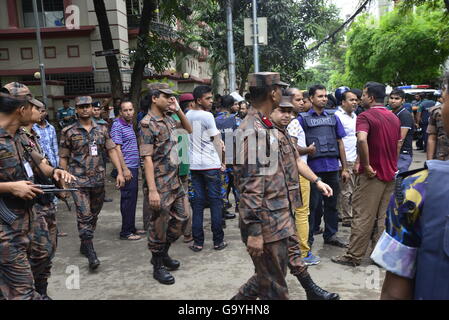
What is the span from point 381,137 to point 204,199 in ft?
7.20

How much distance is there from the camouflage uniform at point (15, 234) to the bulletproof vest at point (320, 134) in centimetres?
307

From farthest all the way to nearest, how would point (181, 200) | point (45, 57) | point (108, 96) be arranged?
point (45, 57) < point (108, 96) < point (181, 200)

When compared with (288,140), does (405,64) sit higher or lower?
higher

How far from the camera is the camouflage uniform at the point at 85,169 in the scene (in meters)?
4.76

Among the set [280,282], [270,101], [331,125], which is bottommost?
[280,282]

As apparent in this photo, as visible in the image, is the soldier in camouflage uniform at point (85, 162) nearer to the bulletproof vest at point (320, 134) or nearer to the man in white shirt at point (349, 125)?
the bulletproof vest at point (320, 134)

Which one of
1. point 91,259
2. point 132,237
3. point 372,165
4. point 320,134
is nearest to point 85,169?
point 91,259

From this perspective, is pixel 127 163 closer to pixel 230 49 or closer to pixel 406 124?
pixel 406 124

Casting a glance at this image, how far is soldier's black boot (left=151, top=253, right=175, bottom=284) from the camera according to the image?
4.19 m

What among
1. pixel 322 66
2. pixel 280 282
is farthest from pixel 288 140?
pixel 322 66

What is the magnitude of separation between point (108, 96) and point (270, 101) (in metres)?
11.0

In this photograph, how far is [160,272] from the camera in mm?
4246
